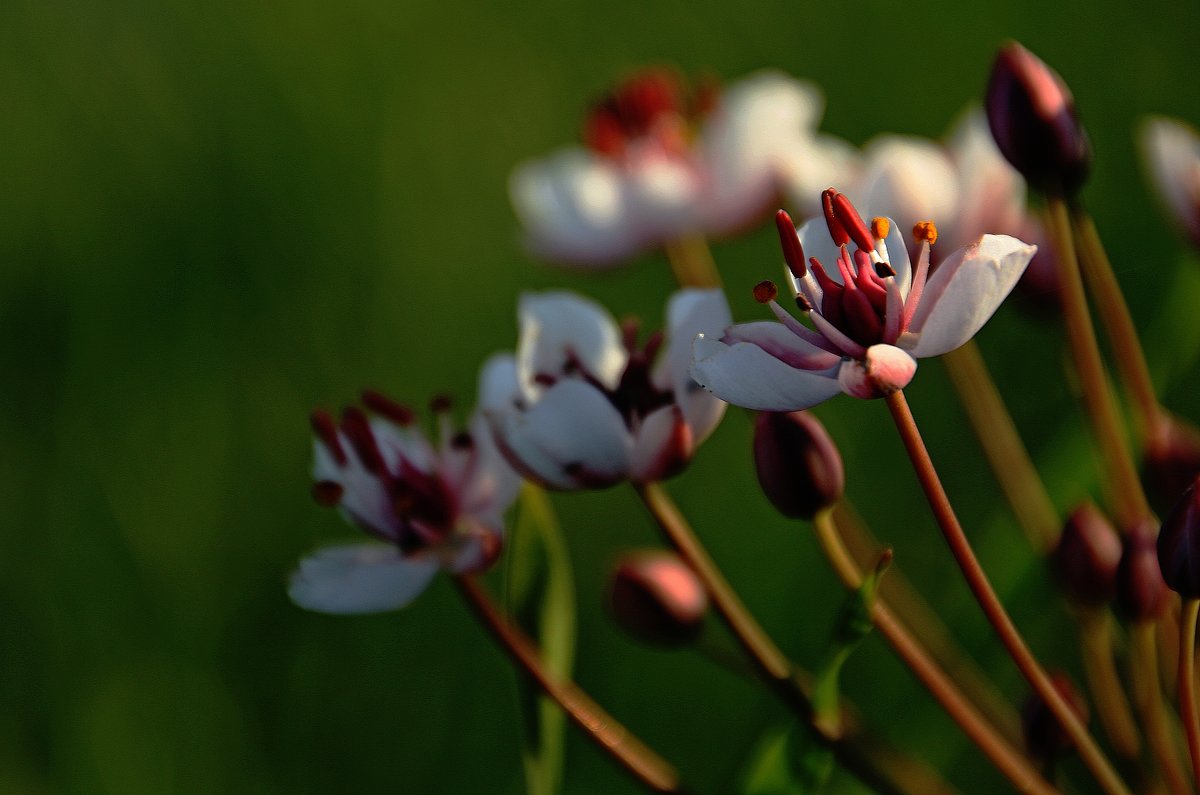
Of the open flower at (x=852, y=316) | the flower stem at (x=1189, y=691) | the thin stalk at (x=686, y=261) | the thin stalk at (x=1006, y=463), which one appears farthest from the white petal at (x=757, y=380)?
the thin stalk at (x=686, y=261)

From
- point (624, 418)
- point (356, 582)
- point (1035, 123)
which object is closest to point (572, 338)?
point (624, 418)

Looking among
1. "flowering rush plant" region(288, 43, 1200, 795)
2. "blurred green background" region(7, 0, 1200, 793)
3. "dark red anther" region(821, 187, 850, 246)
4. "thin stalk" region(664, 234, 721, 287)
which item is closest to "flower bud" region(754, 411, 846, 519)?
"flowering rush plant" region(288, 43, 1200, 795)

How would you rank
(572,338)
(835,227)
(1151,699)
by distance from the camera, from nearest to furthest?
1. (835,227)
2. (1151,699)
3. (572,338)

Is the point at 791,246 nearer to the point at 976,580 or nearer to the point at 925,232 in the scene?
the point at 925,232

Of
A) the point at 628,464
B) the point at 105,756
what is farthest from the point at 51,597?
the point at 628,464

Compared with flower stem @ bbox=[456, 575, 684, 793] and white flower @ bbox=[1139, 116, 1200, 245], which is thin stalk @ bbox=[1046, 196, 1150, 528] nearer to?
white flower @ bbox=[1139, 116, 1200, 245]
